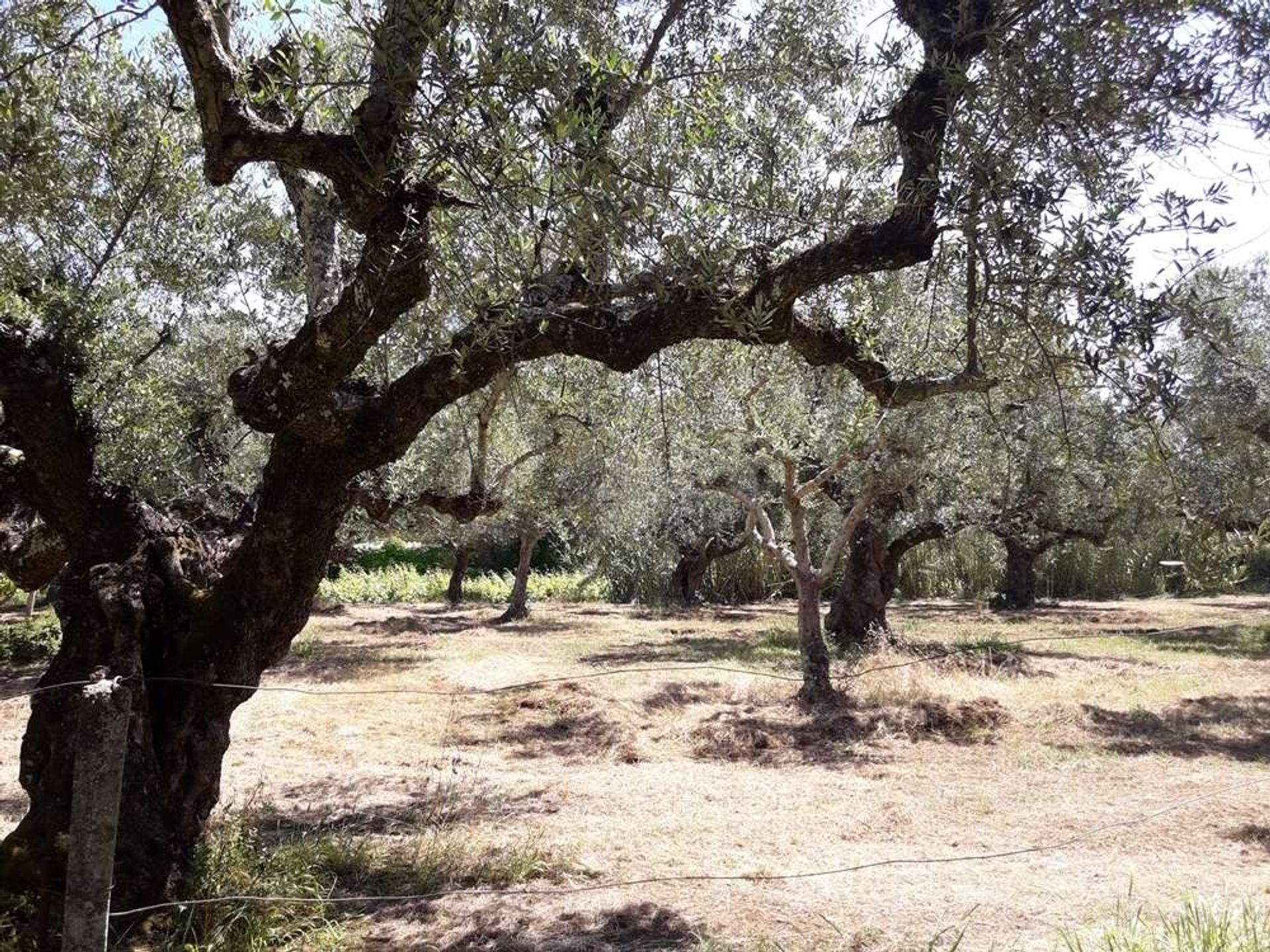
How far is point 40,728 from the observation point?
458cm

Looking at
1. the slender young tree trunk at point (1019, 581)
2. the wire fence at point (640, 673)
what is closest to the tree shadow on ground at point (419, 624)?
the wire fence at point (640, 673)

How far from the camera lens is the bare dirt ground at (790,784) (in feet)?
16.9

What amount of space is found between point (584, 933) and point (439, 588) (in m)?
26.8

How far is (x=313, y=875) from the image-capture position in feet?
17.4

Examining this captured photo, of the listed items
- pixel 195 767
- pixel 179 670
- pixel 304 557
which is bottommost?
pixel 195 767

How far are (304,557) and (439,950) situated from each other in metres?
2.03

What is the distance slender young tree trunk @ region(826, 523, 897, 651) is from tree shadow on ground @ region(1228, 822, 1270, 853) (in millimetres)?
10115

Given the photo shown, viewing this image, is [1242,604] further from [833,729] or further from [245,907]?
[245,907]

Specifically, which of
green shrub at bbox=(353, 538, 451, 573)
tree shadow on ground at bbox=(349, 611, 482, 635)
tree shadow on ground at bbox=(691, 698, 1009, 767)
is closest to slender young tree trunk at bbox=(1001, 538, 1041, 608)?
tree shadow on ground at bbox=(349, 611, 482, 635)

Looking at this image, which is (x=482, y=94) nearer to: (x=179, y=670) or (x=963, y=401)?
(x=179, y=670)

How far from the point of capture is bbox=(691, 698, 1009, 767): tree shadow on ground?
9719 mm

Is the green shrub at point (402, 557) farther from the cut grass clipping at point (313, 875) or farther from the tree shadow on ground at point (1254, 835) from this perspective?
the tree shadow on ground at point (1254, 835)

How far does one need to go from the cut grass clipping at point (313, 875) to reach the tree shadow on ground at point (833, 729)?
396cm

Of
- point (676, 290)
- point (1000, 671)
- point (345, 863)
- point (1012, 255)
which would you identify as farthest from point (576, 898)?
point (1000, 671)
